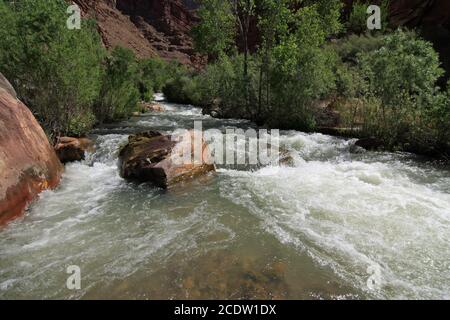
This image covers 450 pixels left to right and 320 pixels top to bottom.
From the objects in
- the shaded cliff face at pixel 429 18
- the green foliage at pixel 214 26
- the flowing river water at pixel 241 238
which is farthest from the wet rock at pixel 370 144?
the shaded cliff face at pixel 429 18

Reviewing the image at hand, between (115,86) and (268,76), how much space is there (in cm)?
869

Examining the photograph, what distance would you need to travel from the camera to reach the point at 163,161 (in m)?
8.82

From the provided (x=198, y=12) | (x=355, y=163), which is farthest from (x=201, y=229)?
(x=198, y=12)

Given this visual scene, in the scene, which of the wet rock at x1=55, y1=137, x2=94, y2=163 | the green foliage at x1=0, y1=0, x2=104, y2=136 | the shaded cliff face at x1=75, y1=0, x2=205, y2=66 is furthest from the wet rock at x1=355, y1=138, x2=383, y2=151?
the shaded cliff face at x1=75, y1=0, x2=205, y2=66

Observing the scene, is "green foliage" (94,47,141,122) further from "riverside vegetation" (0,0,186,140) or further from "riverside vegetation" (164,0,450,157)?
"riverside vegetation" (164,0,450,157)

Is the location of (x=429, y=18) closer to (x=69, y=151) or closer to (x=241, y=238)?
(x=69, y=151)

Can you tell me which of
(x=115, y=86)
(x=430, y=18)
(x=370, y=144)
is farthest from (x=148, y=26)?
(x=370, y=144)

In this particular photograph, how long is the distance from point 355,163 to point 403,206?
12.1 ft

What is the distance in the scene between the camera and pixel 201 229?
20.1 ft

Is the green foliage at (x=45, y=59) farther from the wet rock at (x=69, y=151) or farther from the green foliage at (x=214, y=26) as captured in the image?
the green foliage at (x=214, y=26)

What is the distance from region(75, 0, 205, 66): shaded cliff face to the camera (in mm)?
86025

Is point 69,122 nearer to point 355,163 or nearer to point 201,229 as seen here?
point 201,229

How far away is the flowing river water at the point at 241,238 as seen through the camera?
4457mm

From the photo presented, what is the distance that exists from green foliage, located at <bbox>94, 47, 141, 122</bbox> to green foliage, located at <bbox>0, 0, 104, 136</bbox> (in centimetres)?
537
